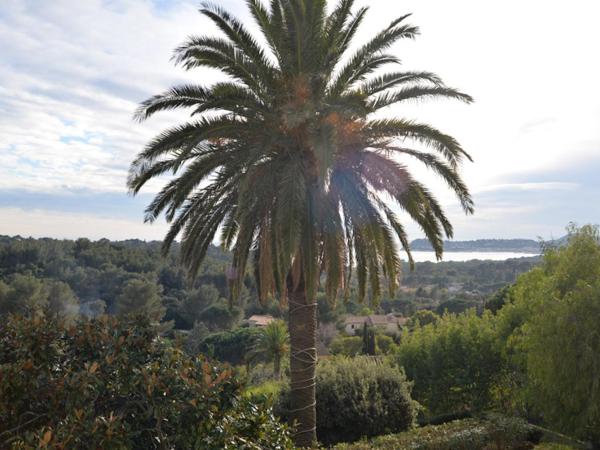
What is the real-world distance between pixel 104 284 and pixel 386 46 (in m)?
66.7

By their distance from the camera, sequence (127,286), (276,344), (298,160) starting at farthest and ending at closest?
(127,286), (276,344), (298,160)

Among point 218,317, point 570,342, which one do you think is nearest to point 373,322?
point 218,317

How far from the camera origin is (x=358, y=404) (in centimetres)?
1394

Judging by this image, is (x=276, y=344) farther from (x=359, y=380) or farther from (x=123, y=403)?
(x=123, y=403)

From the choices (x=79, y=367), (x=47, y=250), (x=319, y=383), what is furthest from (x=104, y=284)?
(x=79, y=367)

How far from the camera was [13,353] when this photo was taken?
14.0ft

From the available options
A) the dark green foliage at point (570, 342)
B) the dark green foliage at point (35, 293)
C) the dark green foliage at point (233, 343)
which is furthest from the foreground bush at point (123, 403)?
the dark green foliage at point (233, 343)

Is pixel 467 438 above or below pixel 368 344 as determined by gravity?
above

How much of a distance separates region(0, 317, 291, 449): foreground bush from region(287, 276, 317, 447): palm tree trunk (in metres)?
6.92

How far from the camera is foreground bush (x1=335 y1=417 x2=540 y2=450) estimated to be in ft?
36.8

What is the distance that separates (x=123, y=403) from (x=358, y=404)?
1130 cm

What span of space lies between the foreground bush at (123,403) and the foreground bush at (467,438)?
778cm

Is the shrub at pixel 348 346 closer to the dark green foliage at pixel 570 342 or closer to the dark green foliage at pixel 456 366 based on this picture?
the dark green foliage at pixel 456 366

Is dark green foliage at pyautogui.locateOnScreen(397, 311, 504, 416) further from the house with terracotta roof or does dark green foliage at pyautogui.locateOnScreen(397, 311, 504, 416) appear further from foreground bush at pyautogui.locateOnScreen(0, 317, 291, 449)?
the house with terracotta roof
